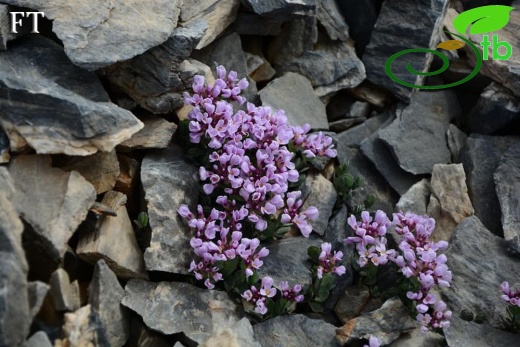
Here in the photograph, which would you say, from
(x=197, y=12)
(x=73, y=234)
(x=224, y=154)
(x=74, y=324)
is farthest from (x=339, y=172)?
(x=74, y=324)

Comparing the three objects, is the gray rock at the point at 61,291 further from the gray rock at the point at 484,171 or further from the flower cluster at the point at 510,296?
the gray rock at the point at 484,171

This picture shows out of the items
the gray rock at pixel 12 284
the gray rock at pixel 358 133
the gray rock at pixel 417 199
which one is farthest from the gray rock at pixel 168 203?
the gray rock at pixel 417 199

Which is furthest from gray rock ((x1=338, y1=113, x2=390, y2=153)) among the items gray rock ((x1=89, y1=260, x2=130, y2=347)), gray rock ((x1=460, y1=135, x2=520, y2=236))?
gray rock ((x1=89, y1=260, x2=130, y2=347))

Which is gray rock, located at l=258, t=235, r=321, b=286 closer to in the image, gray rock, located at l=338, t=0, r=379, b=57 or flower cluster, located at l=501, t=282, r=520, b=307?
flower cluster, located at l=501, t=282, r=520, b=307

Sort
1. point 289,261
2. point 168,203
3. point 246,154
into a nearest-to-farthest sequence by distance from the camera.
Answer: point 168,203 → point 289,261 → point 246,154

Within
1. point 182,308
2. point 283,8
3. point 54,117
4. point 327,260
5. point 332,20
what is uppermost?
point 283,8

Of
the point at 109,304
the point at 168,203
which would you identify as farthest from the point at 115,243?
the point at 168,203

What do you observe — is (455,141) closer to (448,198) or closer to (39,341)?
(448,198)
